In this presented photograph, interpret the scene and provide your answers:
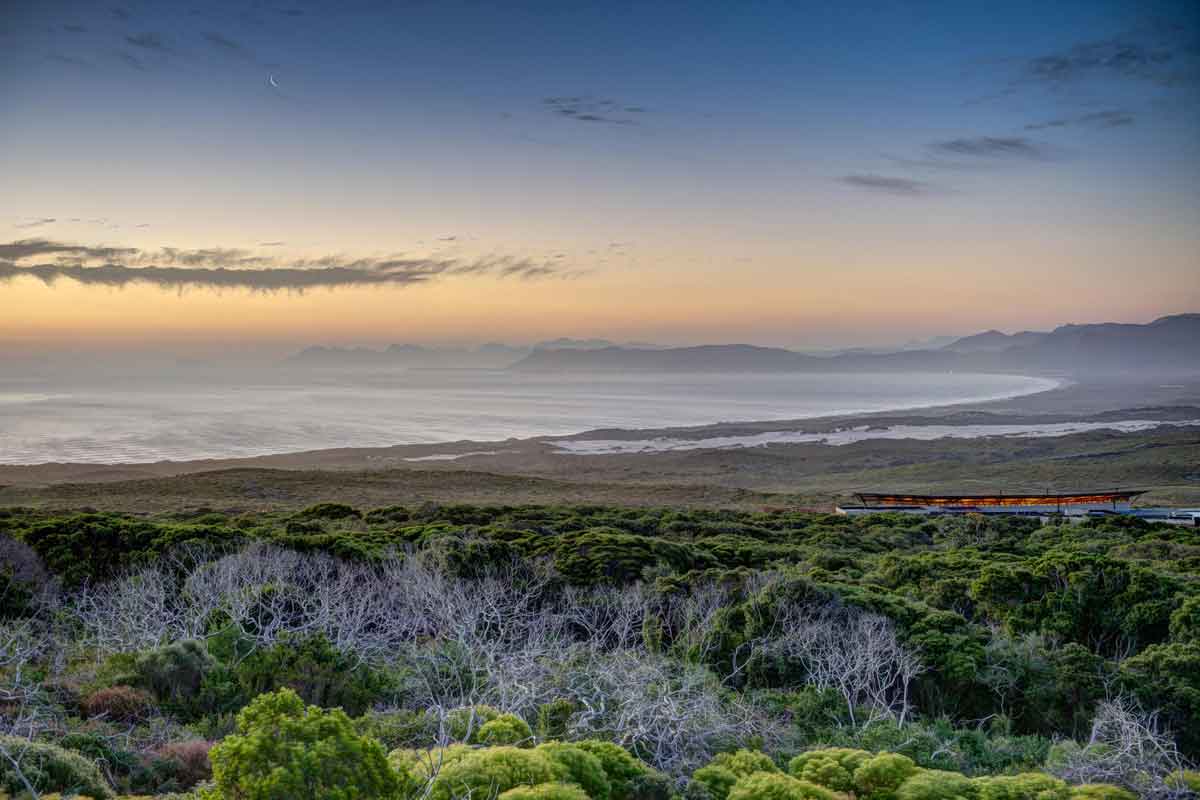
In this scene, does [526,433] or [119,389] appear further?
[119,389]

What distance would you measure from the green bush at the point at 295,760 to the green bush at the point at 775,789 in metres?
2.45

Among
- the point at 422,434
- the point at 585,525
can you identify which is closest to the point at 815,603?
the point at 585,525

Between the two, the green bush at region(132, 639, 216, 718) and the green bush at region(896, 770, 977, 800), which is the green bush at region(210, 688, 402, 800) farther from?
the green bush at region(132, 639, 216, 718)

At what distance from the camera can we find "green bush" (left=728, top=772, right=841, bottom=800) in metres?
5.59

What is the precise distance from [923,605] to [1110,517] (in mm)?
17828

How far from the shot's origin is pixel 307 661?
10.2 metres

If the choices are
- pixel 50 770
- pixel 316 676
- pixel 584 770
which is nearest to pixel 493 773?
pixel 584 770

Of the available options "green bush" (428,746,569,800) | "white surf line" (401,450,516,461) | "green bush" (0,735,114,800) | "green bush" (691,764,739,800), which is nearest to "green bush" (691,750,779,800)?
"green bush" (691,764,739,800)

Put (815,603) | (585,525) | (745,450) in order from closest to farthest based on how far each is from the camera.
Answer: (815,603), (585,525), (745,450)

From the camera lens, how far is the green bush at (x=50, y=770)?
5359 millimetres

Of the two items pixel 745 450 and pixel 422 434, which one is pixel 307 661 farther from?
pixel 422 434

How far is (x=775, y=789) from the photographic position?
18.5 ft

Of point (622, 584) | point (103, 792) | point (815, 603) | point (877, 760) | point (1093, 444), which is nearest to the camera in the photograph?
point (103, 792)

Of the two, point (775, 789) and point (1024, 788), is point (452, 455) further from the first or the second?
point (1024, 788)
